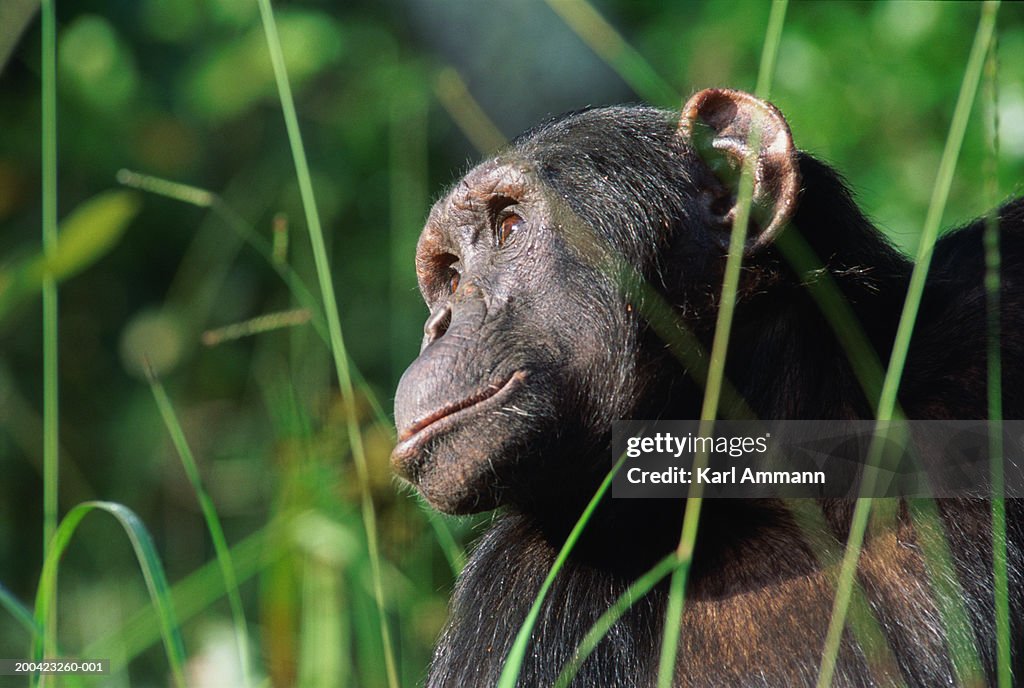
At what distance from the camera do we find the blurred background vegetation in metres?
5.64

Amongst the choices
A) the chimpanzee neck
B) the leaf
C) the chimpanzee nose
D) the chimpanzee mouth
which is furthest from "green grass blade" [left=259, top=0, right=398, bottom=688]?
the chimpanzee neck

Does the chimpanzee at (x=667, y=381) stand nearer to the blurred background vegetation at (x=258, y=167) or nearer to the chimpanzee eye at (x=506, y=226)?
the chimpanzee eye at (x=506, y=226)

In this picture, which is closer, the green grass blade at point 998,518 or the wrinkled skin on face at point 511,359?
the green grass blade at point 998,518

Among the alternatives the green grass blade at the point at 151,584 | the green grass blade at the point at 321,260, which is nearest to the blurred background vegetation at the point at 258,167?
the green grass blade at the point at 321,260

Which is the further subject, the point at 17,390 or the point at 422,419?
the point at 17,390

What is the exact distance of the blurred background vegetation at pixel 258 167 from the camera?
5.64 metres

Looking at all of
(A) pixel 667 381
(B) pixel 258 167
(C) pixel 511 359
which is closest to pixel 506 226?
(C) pixel 511 359

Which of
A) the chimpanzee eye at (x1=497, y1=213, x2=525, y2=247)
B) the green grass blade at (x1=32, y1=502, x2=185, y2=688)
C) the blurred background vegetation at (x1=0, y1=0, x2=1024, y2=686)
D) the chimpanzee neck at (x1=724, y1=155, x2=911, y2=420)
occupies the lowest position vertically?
the green grass blade at (x1=32, y1=502, x2=185, y2=688)

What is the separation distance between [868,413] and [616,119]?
94 cm

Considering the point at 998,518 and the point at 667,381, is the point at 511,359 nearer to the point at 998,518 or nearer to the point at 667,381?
the point at 667,381

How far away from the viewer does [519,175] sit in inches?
112

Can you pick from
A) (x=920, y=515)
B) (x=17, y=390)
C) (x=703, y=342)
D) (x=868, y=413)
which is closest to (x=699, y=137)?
(x=703, y=342)

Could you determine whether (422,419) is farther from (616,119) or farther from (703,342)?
(616,119)

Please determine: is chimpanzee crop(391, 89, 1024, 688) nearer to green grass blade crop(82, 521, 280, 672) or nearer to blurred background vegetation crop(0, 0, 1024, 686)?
green grass blade crop(82, 521, 280, 672)
